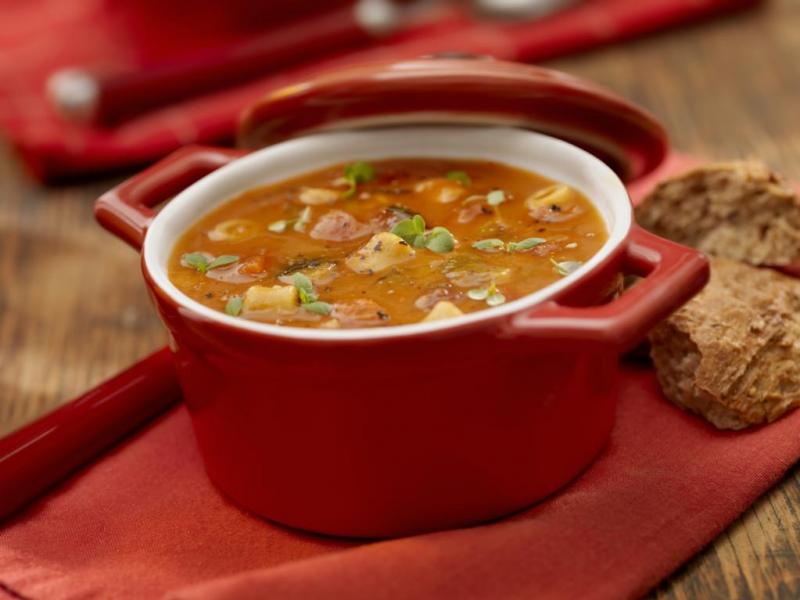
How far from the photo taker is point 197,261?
1903 millimetres

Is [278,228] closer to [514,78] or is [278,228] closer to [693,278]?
[514,78]

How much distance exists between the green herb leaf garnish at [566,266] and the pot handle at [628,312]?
157mm

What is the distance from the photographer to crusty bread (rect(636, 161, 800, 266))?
6.70ft

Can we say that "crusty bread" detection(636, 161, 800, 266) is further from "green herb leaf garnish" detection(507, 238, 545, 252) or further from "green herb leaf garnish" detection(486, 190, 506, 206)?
"green herb leaf garnish" detection(507, 238, 545, 252)

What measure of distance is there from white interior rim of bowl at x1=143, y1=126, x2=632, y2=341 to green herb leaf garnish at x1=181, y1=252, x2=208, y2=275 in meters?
0.04

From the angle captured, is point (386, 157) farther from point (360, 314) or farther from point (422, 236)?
point (360, 314)

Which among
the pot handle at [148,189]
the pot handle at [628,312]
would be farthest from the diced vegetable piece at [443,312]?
the pot handle at [148,189]

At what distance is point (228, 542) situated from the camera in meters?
1.74

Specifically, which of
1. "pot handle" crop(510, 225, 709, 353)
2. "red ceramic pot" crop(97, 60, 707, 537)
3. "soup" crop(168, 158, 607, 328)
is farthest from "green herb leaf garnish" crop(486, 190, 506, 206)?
"pot handle" crop(510, 225, 709, 353)

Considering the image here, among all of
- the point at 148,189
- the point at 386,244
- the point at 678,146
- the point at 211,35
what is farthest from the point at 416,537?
the point at 211,35

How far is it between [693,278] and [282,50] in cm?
222

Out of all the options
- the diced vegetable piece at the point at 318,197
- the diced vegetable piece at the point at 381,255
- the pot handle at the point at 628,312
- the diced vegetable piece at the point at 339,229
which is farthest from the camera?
the diced vegetable piece at the point at 318,197

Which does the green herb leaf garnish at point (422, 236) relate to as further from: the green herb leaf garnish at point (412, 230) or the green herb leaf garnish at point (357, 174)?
the green herb leaf garnish at point (357, 174)

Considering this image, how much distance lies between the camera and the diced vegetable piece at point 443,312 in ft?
5.24
